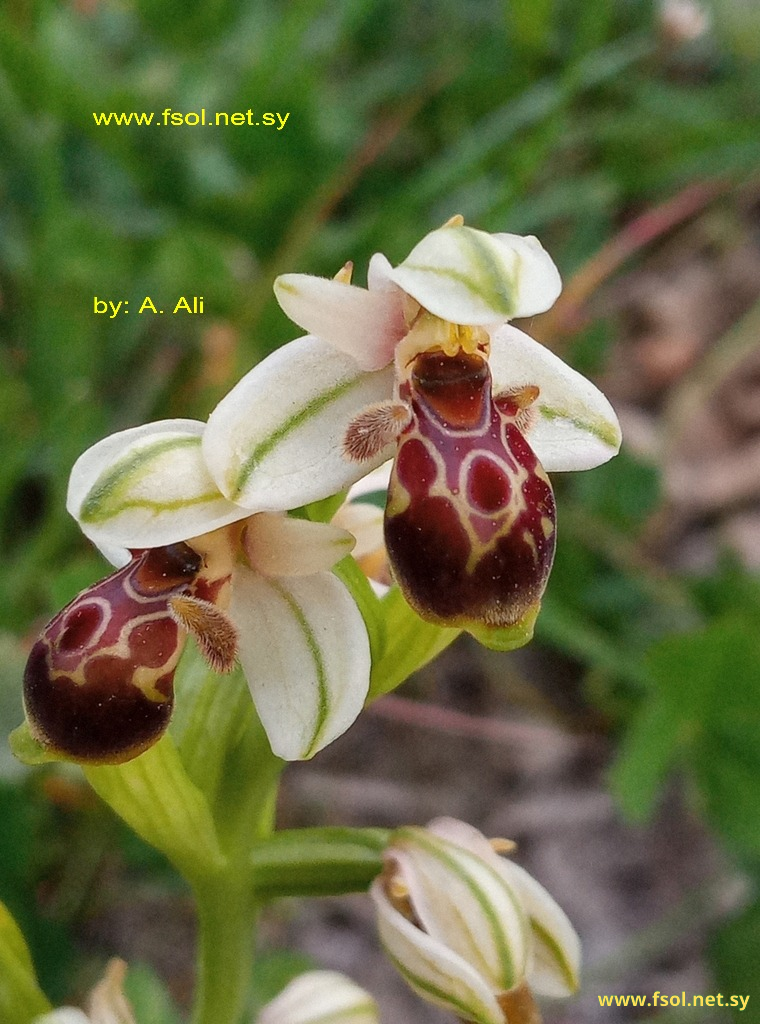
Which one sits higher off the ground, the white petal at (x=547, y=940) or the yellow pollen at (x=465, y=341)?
the yellow pollen at (x=465, y=341)

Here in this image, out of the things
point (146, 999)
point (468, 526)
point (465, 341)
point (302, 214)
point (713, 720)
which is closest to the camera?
point (468, 526)

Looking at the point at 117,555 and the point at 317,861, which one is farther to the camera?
the point at 317,861

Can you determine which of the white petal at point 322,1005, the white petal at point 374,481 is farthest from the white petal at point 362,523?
the white petal at point 322,1005

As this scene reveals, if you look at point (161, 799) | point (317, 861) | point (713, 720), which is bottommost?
point (713, 720)

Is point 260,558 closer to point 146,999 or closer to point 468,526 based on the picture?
point 468,526

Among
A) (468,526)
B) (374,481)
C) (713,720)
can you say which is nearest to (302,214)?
(713,720)

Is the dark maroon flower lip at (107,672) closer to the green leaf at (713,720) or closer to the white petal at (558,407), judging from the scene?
the white petal at (558,407)
